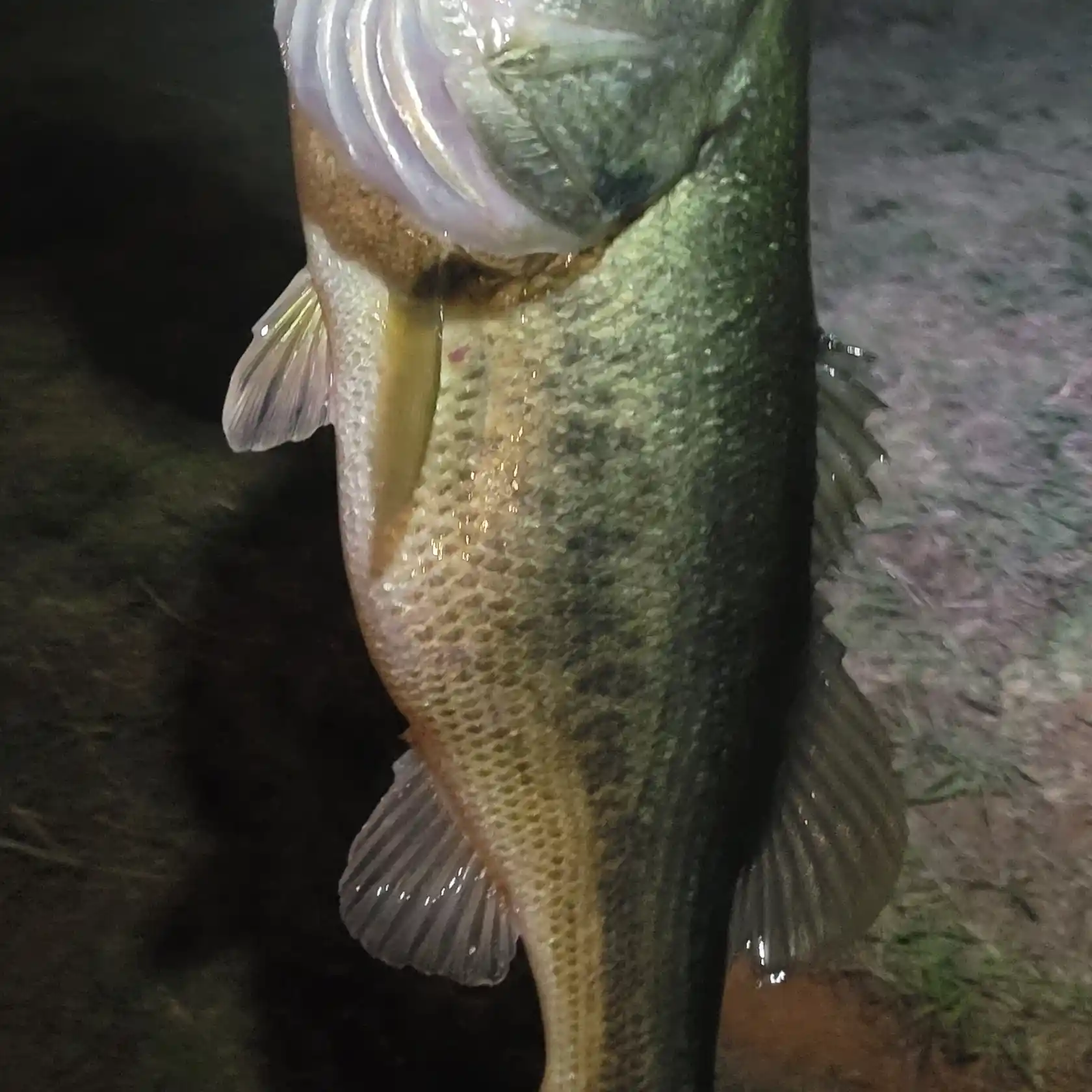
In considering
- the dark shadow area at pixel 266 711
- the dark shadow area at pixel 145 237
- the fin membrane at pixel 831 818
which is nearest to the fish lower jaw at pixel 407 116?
the fin membrane at pixel 831 818

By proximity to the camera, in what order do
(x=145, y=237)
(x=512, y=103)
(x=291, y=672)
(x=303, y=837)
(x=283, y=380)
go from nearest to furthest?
(x=512, y=103), (x=283, y=380), (x=303, y=837), (x=291, y=672), (x=145, y=237)

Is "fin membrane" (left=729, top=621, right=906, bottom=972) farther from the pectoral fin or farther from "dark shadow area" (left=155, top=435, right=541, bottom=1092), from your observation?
"dark shadow area" (left=155, top=435, right=541, bottom=1092)

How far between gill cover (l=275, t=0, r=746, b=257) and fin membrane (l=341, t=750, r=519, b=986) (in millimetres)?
396

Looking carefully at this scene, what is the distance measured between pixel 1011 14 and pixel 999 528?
6.75 feet

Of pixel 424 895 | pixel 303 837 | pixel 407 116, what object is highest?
pixel 407 116

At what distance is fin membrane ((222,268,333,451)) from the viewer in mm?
701

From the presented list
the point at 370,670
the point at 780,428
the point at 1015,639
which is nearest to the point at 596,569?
the point at 780,428

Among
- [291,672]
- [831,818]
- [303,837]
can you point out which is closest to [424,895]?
[831,818]

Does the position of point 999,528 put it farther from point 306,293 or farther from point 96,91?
point 96,91

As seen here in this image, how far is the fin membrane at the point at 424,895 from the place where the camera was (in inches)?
29.9

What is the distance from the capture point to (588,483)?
65 cm

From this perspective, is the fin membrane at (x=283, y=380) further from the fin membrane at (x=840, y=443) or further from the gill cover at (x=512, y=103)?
the fin membrane at (x=840, y=443)

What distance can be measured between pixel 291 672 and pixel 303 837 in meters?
0.22

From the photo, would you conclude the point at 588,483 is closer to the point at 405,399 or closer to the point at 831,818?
the point at 405,399
